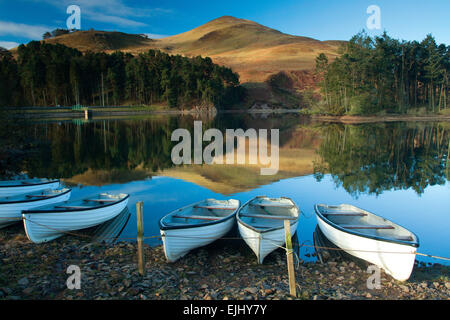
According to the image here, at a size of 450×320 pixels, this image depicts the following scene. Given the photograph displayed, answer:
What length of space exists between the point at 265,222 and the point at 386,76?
246ft

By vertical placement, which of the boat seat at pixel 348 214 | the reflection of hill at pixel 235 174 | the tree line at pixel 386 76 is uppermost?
the tree line at pixel 386 76

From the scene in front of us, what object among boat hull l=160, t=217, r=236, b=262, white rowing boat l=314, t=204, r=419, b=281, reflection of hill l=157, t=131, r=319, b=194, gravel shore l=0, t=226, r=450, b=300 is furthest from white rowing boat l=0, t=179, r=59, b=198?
white rowing boat l=314, t=204, r=419, b=281

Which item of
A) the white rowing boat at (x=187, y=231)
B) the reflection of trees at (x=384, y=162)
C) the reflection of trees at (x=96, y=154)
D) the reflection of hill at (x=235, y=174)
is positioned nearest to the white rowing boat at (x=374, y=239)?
the white rowing boat at (x=187, y=231)

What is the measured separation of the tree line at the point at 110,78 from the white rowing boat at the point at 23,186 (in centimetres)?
9697

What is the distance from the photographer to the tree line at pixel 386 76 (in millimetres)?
69750

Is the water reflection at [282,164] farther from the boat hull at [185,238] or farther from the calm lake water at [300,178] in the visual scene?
the boat hull at [185,238]

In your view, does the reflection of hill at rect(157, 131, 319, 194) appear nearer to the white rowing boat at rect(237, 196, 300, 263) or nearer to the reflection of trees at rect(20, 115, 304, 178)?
the reflection of trees at rect(20, 115, 304, 178)

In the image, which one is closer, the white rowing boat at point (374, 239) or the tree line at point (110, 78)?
the white rowing boat at point (374, 239)

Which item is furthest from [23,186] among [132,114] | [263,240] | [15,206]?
[132,114]

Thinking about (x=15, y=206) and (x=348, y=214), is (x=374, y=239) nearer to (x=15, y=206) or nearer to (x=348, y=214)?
(x=348, y=214)

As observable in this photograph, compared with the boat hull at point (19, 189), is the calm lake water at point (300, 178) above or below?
below

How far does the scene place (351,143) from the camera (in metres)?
37.7

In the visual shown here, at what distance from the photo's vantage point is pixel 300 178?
22750 millimetres

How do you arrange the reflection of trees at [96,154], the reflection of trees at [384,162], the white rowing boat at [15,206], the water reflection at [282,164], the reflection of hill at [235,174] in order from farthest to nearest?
the reflection of trees at [96,154] < the water reflection at [282,164] < the reflection of trees at [384,162] < the reflection of hill at [235,174] < the white rowing boat at [15,206]
